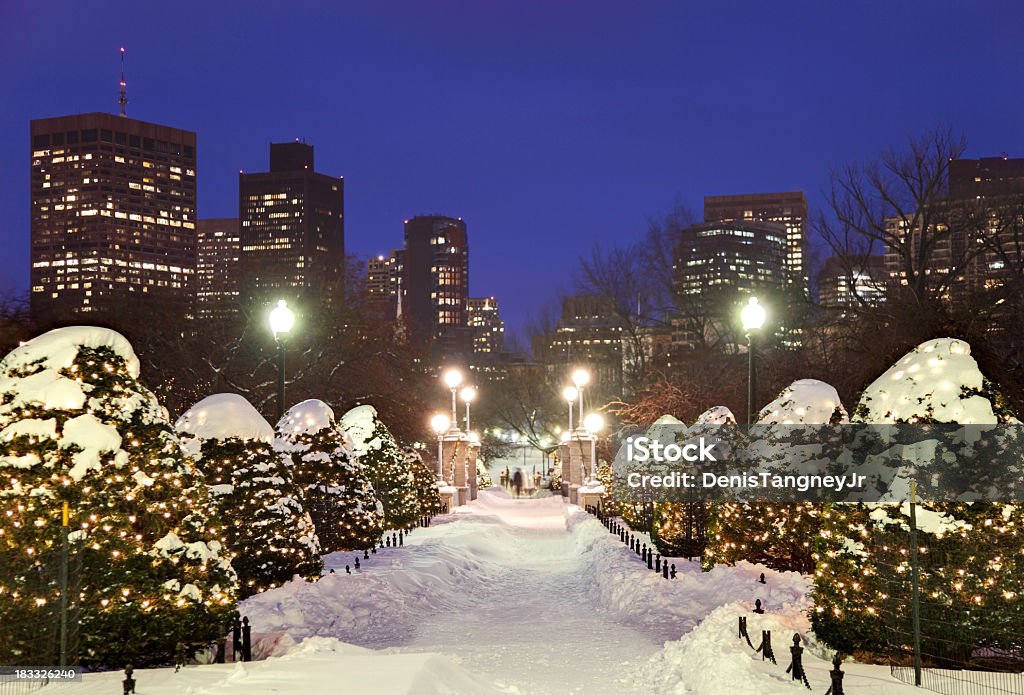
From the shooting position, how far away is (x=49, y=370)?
10.1 meters

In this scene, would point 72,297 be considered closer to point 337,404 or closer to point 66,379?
point 337,404

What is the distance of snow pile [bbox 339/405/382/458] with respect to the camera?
28.5 metres

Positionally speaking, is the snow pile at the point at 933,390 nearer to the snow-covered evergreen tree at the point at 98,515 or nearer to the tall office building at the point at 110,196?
the snow-covered evergreen tree at the point at 98,515

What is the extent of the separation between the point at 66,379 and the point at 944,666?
30.6 ft

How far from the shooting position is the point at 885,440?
1009 centimetres

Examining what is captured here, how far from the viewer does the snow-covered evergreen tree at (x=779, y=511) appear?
50.8ft

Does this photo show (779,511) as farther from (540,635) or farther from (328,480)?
(328,480)

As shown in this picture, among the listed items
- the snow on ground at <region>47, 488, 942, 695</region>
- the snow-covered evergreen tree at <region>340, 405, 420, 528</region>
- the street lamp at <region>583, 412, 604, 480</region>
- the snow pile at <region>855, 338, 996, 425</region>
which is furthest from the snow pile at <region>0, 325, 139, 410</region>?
the street lamp at <region>583, 412, 604, 480</region>

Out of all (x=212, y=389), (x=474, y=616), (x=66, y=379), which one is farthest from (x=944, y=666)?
(x=212, y=389)

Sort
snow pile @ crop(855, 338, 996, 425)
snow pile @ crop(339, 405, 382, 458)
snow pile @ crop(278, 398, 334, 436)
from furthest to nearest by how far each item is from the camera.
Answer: snow pile @ crop(339, 405, 382, 458) → snow pile @ crop(278, 398, 334, 436) → snow pile @ crop(855, 338, 996, 425)

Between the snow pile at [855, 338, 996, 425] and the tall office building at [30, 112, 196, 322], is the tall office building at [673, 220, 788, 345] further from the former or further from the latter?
the tall office building at [30, 112, 196, 322]

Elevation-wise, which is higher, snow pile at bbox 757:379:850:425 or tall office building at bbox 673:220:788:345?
tall office building at bbox 673:220:788:345

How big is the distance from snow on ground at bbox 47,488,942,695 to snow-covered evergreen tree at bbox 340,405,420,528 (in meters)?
5.21

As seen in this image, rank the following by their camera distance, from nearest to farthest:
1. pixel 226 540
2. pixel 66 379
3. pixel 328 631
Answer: pixel 66 379, pixel 328 631, pixel 226 540
